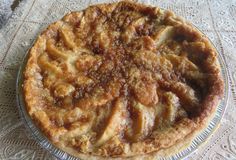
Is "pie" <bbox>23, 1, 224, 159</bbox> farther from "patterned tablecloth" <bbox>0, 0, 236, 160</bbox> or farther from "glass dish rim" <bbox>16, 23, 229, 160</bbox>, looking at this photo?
Answer: "patterned tablecloth" <bbox>0, 0, 236, 160</bbox>

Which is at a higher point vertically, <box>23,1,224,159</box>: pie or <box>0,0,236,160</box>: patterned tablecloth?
<box>23,1,224,159</box>: pie

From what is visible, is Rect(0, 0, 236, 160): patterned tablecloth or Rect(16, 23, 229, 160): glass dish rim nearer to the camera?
Rect(16, 23, 229, 160): glass dish rim

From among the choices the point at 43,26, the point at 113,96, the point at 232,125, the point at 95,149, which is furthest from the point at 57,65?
the point at 232,125

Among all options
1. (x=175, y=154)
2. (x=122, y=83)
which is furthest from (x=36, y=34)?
(x=175, y=154)

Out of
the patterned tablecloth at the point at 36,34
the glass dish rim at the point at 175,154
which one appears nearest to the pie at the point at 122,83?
the glass dish rim at the point at 175,154

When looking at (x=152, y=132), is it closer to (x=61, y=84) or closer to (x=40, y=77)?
(x=61, y=84)

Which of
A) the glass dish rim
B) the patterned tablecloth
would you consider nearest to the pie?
the glass dish rim
